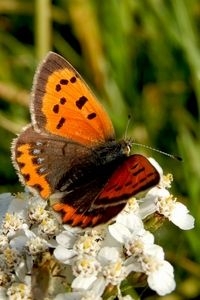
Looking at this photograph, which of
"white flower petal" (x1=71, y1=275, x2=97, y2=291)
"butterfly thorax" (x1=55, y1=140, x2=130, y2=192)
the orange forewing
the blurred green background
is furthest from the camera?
the blurred green background

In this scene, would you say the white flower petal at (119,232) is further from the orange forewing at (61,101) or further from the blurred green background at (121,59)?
Answer: the blurred green background at (121,59)

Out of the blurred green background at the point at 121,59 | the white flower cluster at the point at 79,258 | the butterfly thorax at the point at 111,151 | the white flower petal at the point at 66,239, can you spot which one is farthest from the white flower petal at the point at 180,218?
the blurred green background at the point at 121,59

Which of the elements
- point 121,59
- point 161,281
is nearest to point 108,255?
point 161,281

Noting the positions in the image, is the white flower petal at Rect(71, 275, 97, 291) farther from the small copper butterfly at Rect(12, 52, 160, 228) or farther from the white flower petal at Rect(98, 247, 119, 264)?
the small copper butterfly at Rect(12, 52, 160, 228)

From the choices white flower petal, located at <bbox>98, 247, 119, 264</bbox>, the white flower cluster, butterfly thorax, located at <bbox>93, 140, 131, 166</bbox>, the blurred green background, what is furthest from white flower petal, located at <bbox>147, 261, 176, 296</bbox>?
the blurred green background

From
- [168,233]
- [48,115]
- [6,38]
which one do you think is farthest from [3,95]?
[48,115]

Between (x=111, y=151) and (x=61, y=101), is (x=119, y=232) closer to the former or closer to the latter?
(x=111, y=151)

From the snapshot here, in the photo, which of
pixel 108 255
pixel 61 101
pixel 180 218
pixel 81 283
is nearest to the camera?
pixel 81 283
